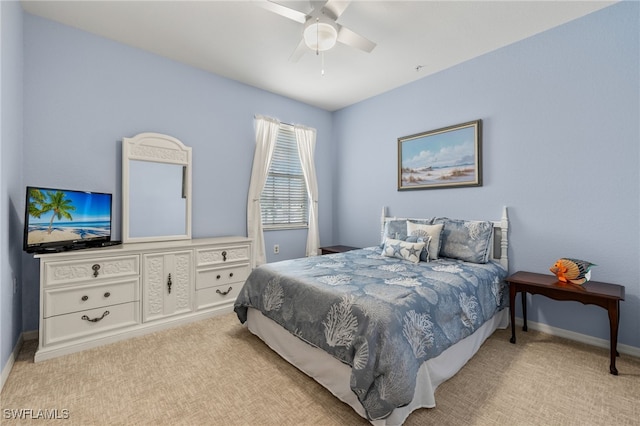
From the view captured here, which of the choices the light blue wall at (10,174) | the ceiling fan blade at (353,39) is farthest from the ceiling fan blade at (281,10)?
the light blue wall at (10,174)

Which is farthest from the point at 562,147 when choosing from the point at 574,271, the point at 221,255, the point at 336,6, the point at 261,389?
the point at 221,255

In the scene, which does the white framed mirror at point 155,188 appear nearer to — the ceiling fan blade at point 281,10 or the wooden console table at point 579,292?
the ceiling fan blade at point 281,10

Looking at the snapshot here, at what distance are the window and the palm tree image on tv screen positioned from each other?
1877mm

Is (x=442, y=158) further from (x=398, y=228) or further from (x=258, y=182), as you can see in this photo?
(x=258, y=182)

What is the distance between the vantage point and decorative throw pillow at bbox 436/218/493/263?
2.75 metres

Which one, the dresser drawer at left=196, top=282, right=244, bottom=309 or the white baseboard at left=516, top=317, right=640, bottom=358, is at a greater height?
the dresser drawer at left=196, top=282, right=244, bottom=309

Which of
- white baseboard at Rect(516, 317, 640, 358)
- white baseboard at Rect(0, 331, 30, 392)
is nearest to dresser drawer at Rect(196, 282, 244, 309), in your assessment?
white baseboard at Rect(0, 331, 30, 392)

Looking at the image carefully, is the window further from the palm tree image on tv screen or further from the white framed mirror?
the palm tree image on tv screen

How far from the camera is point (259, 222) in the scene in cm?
384

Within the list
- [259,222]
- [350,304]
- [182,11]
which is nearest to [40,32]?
[182,11]

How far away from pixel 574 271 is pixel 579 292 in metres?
0.22

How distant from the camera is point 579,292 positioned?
2.07 metres

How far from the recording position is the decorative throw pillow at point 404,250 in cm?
274

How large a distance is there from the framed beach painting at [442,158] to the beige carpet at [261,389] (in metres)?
1.79
